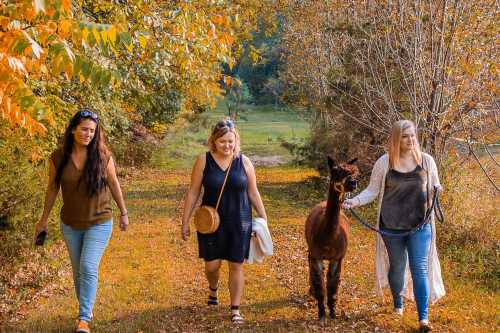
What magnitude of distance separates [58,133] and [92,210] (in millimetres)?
5651

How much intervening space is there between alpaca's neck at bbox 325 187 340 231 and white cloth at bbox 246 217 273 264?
2.04 feet

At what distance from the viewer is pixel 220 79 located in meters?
11.2

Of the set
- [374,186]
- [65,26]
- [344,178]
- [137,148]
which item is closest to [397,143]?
[374,186]

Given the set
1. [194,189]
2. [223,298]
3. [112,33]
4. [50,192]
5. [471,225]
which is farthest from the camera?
[471,225]

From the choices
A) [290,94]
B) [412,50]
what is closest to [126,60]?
[412,50]

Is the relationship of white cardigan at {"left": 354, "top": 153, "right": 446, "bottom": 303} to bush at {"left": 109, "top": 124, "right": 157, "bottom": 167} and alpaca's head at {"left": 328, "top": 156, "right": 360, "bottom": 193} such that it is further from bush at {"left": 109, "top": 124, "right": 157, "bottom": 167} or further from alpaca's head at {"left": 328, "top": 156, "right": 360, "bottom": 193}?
bush at {"left": 109, "top": 124, "right": 157, "bottom": 167}

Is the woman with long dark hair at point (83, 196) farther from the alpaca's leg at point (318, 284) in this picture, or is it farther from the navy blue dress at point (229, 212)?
the alpaca's leg at point (318, 284)

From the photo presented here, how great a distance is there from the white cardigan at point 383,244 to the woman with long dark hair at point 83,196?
8.37 ft

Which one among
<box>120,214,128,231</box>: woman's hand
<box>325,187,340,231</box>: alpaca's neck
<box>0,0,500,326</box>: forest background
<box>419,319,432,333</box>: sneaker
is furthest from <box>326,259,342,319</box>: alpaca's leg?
<box>0,0,500,326</box>: forest background

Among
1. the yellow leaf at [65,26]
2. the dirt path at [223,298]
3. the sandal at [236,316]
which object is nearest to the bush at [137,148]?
the dirt path at [223,298]

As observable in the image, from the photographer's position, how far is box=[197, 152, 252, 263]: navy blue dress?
6148 mm

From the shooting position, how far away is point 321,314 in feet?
21.1

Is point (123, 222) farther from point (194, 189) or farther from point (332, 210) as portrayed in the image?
point (332, 210)

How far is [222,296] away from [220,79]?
493cm
